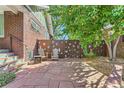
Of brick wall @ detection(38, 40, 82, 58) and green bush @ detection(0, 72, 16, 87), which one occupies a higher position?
brick wall @ detection(38, 40, 82, 58)

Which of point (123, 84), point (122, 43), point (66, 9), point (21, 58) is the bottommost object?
point (123, 84)

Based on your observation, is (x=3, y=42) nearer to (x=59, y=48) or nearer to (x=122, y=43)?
(x=59, y=48)

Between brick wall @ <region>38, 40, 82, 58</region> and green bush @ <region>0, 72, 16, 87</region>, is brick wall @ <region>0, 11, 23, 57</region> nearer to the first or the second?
green bush @ <region>0, 72, 16, 87</region>

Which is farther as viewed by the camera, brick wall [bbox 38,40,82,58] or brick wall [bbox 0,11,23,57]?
brick wall [bbox 38,40,82,58]

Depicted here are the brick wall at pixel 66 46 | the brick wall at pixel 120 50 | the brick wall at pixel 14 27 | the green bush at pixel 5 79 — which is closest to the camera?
the green bush at pixel 5 79

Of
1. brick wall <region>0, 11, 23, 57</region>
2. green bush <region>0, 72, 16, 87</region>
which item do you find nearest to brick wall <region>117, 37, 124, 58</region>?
brick wall <region>0, 11, 23, 57</region>

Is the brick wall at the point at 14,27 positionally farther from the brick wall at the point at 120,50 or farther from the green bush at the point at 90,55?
the brick wall at the point at 120,50

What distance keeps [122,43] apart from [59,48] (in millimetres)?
4840

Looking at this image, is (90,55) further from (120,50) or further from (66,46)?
(120,50)

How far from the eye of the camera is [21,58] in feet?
32.2

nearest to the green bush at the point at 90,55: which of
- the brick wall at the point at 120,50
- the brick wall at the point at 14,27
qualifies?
the brick wall at the point at 120,50

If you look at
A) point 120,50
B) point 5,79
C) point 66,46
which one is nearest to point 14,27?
point 5,79
